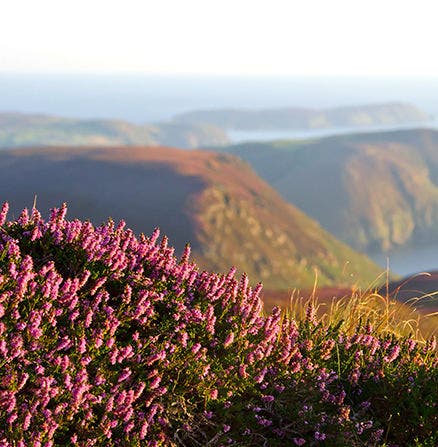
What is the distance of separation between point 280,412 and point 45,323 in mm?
1592

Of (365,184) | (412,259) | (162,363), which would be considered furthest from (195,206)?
(365,184)

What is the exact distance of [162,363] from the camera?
14.4 feet

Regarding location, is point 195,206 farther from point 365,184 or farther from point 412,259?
point 365,184

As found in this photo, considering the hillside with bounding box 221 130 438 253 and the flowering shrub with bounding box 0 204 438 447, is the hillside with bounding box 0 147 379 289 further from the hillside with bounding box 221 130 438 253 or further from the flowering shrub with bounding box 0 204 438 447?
the flowering shrub with bounding box 0 204 438 447

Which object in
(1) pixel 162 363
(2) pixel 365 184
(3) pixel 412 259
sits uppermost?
(1) pixel 162 363

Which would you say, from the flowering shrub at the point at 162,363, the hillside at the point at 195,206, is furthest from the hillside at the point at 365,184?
the flowering shrub at the point at 162,363

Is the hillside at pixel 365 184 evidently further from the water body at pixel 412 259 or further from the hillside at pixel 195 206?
the hillside at pixel 195 206

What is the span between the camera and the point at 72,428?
3986 millimetres

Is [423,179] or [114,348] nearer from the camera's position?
[114,348]

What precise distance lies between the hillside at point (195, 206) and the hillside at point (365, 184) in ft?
134

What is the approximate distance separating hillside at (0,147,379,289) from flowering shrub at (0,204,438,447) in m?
46.0

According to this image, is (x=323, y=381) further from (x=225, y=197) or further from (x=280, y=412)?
(x=225, y=197)

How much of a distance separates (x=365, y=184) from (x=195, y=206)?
224ft

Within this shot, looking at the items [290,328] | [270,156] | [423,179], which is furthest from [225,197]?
[270,156]
